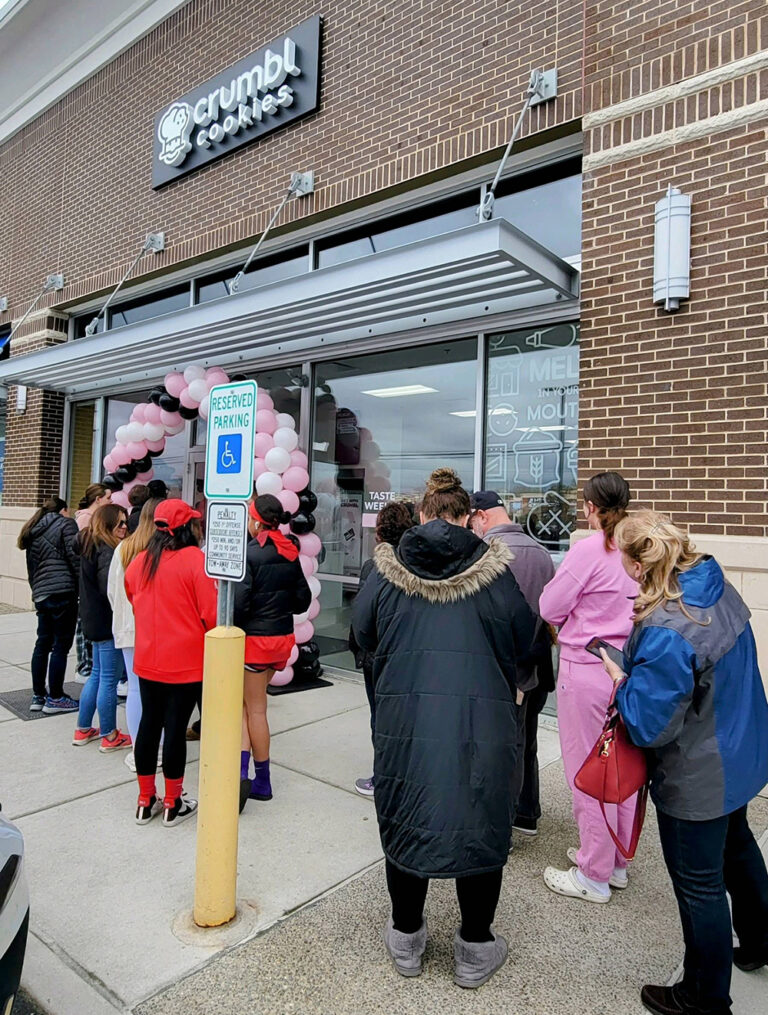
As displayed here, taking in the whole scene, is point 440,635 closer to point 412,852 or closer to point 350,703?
point 412,852

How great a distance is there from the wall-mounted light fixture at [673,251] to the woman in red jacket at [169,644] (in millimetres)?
3593

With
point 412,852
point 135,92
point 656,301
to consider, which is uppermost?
→ point 135,92

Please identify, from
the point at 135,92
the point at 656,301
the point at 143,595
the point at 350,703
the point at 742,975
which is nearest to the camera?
the point at 742,975

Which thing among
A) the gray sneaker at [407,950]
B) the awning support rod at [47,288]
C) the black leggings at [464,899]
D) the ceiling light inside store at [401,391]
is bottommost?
the gray sneaker at [407,950]

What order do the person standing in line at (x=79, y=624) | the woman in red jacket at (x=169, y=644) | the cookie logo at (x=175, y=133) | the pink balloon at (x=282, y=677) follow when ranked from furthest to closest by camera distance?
the cookie logo at (x=175, y=133) → the pink balloon at (x=282, y=677) → the person standing in line at (x=79, y=624) → the woman in red jacket at (x=169, y=644)

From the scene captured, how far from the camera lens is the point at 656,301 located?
4.98 metres

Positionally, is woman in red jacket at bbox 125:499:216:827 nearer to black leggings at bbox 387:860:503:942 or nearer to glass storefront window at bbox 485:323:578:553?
black leggings at bbox 387:860:503:942

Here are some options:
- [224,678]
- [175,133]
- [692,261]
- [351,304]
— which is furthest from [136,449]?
[692,261]

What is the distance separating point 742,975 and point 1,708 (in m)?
5.59

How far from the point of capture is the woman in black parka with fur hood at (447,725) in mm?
2340

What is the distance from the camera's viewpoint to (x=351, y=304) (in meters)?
5.93

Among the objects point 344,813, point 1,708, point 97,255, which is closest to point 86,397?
point 97,255

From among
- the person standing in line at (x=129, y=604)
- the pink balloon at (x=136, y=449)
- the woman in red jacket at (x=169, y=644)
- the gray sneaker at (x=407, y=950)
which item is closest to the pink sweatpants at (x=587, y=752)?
the gray sneaker at (x=407, y=950)

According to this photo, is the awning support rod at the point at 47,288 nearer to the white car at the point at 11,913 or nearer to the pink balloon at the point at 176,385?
the pink balloon at the point at 176,385
